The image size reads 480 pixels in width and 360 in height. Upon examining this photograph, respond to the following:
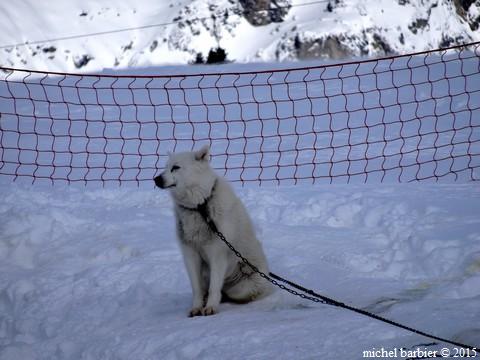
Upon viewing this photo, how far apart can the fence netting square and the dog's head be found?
256cm

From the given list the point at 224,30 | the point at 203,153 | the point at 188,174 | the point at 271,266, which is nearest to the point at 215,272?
the point at 188,174

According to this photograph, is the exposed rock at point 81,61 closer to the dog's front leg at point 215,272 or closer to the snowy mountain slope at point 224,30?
the snowy mountain slope at point 224,30

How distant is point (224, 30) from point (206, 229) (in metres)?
89.1

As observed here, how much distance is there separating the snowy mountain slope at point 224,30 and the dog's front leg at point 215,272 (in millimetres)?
51377

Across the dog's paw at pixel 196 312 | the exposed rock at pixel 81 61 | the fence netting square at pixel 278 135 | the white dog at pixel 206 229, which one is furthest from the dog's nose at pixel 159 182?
the exposed rock at pixel 81 61

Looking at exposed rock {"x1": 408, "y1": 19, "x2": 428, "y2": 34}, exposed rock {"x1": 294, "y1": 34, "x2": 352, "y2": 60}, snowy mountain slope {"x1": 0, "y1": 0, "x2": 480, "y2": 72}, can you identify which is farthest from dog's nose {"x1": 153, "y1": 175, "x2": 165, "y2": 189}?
exposed rock {"x1": 408, "y1": 19, "x2": 428, "y2": 34}

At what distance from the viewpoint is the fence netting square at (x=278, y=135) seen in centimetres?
876

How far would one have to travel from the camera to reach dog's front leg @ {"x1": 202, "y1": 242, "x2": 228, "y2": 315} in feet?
13.6

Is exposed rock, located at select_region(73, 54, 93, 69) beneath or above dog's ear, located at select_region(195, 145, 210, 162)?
above

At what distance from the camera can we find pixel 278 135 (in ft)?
27.8

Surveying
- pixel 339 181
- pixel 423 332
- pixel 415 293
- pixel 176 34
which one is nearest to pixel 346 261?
pixel 415 293

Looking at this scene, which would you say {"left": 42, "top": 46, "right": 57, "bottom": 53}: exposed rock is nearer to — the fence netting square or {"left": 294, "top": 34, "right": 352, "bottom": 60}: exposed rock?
{"left": 294, "top": 34, "right": 352, "bottom": 60}: exposed rock

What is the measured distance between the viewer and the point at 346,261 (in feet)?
16.9

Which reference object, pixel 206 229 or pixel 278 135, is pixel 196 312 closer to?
pixel 206 229
